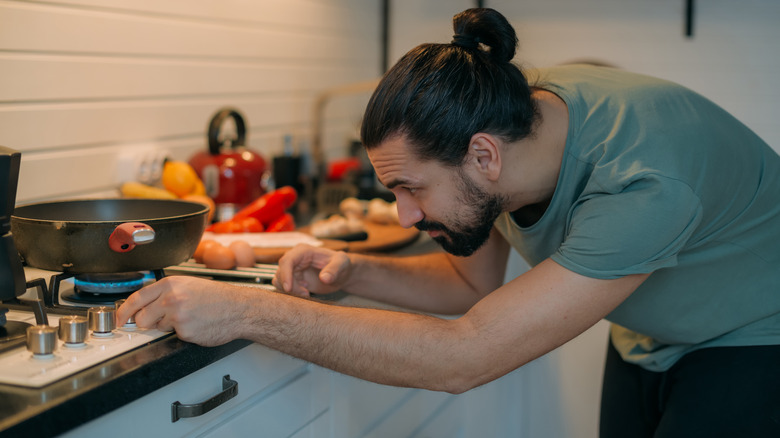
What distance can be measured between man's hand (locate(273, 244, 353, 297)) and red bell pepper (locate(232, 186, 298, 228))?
0.39 metres

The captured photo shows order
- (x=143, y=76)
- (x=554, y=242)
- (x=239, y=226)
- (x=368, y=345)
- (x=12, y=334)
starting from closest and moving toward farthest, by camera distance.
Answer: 1. (x=12, y=334)
2. (x=368, y=345)
3. (x=554, y=242)
4. (x=239, y=226)
5. (x=143, y=76)

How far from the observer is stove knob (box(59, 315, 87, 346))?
2.89ft

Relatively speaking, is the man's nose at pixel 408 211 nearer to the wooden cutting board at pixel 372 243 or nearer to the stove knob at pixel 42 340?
the wooden cutting board at pixel 372 243

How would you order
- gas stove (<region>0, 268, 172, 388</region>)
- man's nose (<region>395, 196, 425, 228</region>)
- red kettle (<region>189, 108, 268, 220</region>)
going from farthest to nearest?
1. red kettle (<region>189, 108, 268, 220</region>)
2. man's nose (<region>395, 196, 425, 228</region>)
3. gas stove (<region>0, 268, 172, 388</region>)

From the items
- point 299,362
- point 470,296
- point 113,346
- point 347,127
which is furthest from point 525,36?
point 113,346

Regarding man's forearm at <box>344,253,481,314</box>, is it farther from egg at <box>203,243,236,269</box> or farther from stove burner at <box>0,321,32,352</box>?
stove burner at <box>0,321,32,352</box>

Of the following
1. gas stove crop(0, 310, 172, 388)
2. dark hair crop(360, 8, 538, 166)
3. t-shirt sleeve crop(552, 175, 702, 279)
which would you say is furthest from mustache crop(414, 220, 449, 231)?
gas stove crop(0, 310, 172, 388)

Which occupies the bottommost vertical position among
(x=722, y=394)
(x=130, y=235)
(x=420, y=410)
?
(x=420, y=410)

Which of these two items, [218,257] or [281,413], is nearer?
[281,413]

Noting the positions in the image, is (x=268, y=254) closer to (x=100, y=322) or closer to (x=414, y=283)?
(x=414, y=283)

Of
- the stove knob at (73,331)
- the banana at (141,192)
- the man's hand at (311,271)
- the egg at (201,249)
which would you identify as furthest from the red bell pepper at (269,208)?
the stove knob at (73,331)

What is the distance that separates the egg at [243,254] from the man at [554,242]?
0.10 meters

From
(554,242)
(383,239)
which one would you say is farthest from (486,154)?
(383,239)

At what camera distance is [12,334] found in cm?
92
